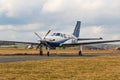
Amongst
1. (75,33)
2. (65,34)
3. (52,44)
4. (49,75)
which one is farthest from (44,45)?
(49,75)

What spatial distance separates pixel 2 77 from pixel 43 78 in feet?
7.10

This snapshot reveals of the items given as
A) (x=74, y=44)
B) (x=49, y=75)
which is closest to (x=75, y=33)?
(x=74, y=44)

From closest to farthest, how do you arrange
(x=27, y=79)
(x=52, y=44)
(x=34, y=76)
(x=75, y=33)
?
(x=27, y=79) < (x=34, y=76) < (x=52, y=44) < (x=75, y=33)

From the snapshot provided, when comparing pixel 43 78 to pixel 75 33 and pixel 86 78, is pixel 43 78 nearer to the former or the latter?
pixel 86 78

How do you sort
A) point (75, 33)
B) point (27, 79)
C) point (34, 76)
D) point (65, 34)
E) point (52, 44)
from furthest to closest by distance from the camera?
point (75, 33), point (65, 34), point (52, 44), point (34, 76), point (27, 79)

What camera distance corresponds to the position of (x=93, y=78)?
18.7 metres

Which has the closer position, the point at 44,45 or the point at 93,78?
the point at 93,78

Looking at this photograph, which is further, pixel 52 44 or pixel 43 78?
pixel 52 44

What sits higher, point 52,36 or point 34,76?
point 52,36

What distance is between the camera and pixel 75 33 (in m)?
66.6

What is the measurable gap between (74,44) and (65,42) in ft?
6.74

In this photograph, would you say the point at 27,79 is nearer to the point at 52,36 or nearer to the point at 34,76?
the point at 34,76

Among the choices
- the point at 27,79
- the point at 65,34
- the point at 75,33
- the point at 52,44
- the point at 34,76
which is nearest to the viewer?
the point at 27,79

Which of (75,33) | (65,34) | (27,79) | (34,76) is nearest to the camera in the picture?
(27,79)
